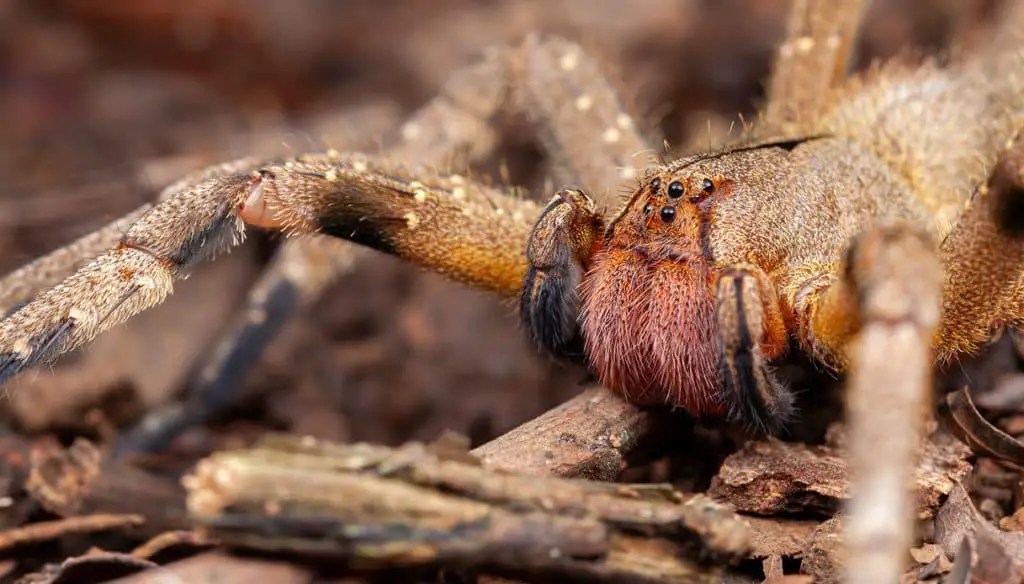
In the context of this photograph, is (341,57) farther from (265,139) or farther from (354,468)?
(354,468)

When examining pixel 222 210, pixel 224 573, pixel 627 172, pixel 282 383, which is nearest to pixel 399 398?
pixel 282 383

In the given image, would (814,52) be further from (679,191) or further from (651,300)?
(651,300)

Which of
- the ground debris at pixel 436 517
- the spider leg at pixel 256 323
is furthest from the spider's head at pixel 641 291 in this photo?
the spider leg at pixel 256 323

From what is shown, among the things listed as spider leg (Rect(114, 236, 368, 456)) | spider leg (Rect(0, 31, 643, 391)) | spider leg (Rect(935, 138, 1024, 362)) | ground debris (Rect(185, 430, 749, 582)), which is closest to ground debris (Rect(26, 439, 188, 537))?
spider leg (Rect(0, 31, 643, 391))

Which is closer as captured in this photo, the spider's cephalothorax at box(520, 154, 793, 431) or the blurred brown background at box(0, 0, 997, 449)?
the spider's cephalothorax at box(520, 154, 793, 431)

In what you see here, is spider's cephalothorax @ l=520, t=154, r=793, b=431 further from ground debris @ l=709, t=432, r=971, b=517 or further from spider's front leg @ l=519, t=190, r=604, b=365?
ground debris @ l=709, t=432, r=971, b=517

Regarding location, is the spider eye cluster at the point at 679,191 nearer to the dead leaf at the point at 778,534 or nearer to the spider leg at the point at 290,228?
the spider leg at the point at 290,228

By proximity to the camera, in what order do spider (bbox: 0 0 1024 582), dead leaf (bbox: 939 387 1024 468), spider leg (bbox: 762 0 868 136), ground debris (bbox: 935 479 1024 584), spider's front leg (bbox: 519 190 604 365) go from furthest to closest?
spider leg (bbox: 762 0 868 136) → dead leaf (bbox: 939 387 1024 468) → spider's front leg (bbox: 519 190 604 365) → ground debris (bbox: 935 479 1024 584) → spider (bbox: 0 0 1024 582)
